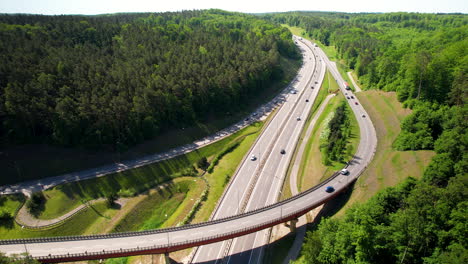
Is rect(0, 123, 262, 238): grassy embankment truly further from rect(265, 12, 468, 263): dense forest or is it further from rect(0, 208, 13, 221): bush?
rect(265, 12, 468, 263): dense forest

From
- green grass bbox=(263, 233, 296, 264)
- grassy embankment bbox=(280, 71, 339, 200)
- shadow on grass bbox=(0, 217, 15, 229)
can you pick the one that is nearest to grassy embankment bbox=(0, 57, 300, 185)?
shadow on grass bbox=(0, 217, 15, 229)

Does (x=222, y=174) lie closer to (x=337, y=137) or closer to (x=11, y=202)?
(x=337, y=137)

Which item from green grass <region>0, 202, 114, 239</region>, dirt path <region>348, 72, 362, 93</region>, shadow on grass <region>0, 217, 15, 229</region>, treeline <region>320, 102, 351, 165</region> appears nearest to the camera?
green grass <region>0, 202, 114, 239</region>

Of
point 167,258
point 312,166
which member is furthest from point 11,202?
point 312,166

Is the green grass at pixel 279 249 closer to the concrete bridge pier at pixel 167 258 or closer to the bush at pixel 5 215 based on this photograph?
the concrete bridge pier at pixel 167 258

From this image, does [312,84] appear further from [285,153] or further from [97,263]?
[97,263]

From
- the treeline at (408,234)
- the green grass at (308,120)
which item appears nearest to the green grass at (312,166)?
the green grass at (308,120)

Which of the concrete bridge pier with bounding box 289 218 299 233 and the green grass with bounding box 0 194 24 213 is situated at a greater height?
the concrete bridge pier with bounding box 289 218 299 233

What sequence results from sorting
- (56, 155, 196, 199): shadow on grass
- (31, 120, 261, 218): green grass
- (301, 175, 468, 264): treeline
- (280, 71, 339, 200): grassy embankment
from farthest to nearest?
(56, 155, 196, 199): shadow on grass, (280, 71, 339, 200): grassy embankment, (31, 120, 261, 218): green grass, (301, 175, 468, 264): treeline
